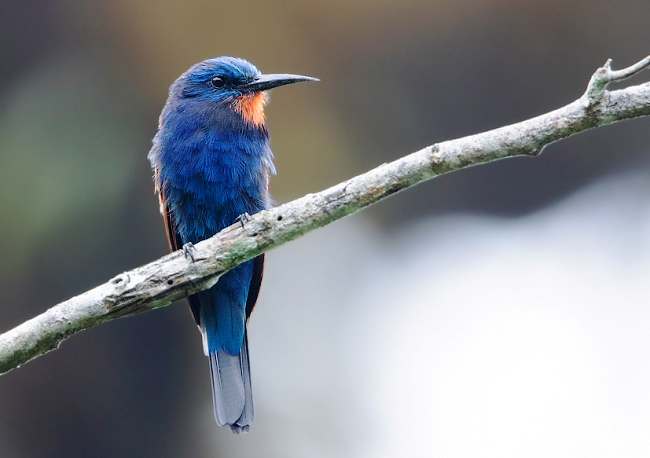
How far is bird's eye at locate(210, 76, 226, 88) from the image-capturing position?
13.4ft

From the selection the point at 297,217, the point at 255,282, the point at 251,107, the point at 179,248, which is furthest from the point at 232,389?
the point at 251,107

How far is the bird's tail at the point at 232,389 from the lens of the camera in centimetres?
368

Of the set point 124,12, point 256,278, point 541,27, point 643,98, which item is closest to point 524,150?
point 643,98

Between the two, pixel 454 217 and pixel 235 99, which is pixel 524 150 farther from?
pixel 454 217

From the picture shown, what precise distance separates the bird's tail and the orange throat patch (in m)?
1.05

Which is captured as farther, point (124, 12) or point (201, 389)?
point (201, 389)

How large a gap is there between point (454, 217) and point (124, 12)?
125 inches

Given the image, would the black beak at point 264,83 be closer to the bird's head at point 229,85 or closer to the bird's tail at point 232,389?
the bird's head at point 229,85

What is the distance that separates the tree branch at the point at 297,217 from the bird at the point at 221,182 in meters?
0.51

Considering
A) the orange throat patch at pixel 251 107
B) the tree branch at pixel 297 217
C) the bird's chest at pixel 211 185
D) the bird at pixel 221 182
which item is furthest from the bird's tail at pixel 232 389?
the orange throat patch at pixel 251 107

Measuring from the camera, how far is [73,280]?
18.8 feet

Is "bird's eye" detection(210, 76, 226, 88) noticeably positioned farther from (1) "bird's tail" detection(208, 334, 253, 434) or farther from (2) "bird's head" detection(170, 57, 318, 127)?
(1) "bird's tail" detection(208, 334, 253, 434)

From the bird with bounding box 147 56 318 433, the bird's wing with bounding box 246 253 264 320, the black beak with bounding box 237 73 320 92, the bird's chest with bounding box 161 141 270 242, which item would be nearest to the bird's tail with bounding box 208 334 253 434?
the bird with bounding box 147 56 318 433

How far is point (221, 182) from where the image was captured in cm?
361
